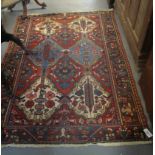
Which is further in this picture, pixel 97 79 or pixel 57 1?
pixel 57 1

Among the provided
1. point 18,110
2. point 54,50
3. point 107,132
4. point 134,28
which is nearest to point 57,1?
point 54,50

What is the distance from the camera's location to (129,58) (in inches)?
81.3

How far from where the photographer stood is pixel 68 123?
5.16ft

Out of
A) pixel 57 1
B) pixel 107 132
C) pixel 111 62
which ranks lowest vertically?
pixel 107 132

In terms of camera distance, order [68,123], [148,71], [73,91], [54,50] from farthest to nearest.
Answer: [54,50] < [73,91] < [68,123] < [148,71]

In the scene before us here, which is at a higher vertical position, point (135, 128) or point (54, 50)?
point (54, 50)

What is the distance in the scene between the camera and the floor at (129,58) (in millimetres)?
1416

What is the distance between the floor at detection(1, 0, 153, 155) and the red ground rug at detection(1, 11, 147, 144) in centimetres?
5

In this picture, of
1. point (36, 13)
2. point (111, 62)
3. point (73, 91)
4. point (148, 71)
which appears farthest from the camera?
point (36, 13)

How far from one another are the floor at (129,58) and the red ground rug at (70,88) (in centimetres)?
5

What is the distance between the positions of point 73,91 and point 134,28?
844 mm

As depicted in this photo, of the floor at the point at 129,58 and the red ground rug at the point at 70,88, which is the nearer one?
the floor at the point at 129,58

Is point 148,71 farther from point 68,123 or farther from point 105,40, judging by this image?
point 105,40

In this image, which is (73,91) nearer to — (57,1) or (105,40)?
(105,40)
